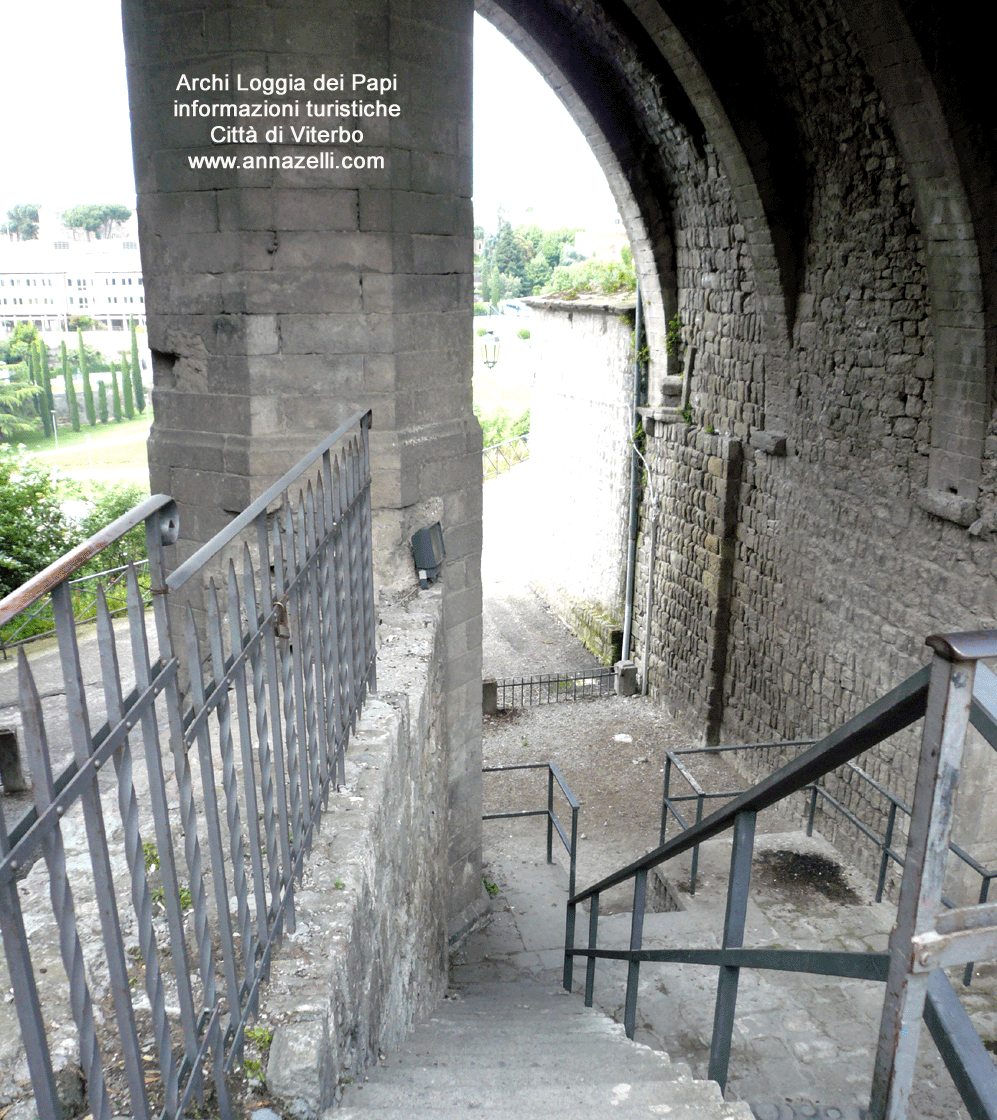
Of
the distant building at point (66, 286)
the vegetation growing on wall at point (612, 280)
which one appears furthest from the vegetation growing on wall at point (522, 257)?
the vegetation growing on wall at point (612, 280)

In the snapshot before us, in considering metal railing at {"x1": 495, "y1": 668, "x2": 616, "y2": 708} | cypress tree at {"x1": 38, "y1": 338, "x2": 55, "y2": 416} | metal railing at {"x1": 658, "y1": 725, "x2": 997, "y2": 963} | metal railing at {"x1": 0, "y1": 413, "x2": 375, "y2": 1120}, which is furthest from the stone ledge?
cypress tree at {"x1": 38, "y1": 338, "x2": 55, "y2": 416}

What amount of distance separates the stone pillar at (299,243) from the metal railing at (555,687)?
7.06 metres

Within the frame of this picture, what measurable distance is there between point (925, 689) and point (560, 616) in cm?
1378

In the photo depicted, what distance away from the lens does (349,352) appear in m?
4.52

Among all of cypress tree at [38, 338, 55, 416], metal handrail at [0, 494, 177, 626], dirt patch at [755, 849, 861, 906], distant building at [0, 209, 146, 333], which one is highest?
distant building at [0, 209, 146, 333]

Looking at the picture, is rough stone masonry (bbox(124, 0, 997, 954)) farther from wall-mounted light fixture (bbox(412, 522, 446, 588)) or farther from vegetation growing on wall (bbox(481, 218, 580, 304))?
vegetation growing on wall (bbox(481, 218, 580, 304))

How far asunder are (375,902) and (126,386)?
4354 cm

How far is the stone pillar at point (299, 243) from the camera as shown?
4.11m

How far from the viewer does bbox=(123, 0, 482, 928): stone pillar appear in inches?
162

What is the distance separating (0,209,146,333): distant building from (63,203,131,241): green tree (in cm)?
283

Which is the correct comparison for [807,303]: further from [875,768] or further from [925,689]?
[925,689]

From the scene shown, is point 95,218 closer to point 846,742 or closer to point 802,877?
point 802,877

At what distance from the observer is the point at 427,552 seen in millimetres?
4887

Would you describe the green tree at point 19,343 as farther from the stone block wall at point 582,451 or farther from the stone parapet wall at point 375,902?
the stone parapet wall at point 375,902
